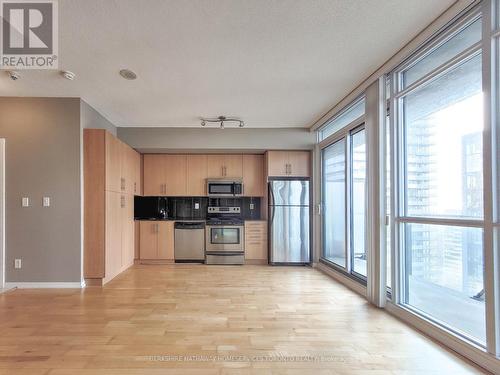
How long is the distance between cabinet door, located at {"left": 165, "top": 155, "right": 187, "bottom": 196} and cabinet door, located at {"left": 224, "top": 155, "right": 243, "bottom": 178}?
83 cm

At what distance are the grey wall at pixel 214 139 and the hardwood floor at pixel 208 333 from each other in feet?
8.45

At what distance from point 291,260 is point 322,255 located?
580mm

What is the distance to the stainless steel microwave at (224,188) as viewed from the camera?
596cm

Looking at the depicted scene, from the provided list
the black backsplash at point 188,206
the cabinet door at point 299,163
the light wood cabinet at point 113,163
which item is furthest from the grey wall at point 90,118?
the cabinet door at point 299,163

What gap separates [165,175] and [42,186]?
2.25 meters

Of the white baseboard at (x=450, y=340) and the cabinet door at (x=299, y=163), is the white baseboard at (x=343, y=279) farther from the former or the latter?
the cabinet door at (x=299, y=163)

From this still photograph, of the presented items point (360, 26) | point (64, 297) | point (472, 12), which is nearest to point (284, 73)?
point (360, 26)

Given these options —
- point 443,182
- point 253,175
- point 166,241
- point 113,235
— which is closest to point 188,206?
point 166,241

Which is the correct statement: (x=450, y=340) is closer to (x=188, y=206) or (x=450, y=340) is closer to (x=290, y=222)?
(x=290, y=222)

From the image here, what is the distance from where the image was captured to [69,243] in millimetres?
4074

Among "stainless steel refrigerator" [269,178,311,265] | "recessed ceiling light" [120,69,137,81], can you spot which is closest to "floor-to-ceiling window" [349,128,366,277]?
"stainless steel refrigerator" [269,178,311,265]

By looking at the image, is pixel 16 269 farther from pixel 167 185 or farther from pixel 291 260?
pixel 291 260

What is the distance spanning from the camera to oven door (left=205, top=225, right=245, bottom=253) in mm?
5766

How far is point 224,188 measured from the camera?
5.98 m
